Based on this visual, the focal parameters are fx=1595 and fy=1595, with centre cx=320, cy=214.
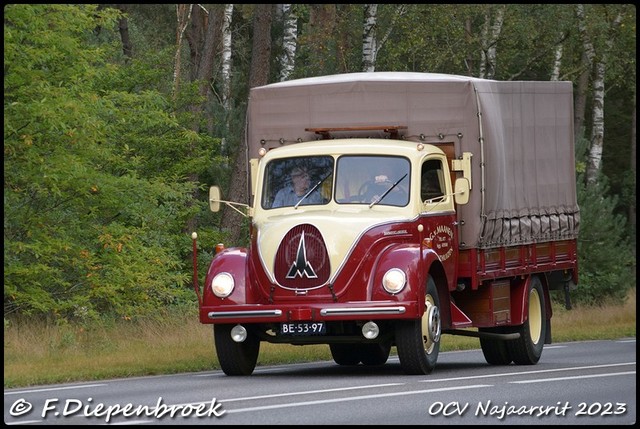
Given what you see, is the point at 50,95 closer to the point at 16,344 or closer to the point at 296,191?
the point at 16,344

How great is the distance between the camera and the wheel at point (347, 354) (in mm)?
21500

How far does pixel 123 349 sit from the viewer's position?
22984 mm

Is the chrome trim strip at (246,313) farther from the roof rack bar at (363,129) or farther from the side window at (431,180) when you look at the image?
the roof rack bar at (363,129)

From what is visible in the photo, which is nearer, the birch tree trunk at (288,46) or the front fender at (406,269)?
the front fender at (406,269)

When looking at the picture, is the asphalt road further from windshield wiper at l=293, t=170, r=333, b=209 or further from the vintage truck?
windshield wiper at l=293, t=170, r=333, b=209

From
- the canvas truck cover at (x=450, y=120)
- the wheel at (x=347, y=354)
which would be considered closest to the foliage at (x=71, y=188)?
the canvas truck cover at (x=450, y=120)

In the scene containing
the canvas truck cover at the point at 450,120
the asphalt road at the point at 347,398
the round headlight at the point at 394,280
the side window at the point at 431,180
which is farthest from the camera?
the canvas truck cover at the point at 450,120

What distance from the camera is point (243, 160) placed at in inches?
1362

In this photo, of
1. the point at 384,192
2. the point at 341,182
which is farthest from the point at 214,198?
the point at 384,192

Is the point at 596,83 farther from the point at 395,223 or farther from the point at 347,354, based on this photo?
the point at 395,223

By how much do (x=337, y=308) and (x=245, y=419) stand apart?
4.66 metres

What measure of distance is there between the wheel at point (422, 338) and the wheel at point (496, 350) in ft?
10.8

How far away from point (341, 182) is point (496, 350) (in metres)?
4.06

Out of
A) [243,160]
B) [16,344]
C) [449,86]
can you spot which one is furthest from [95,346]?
[243,160]
